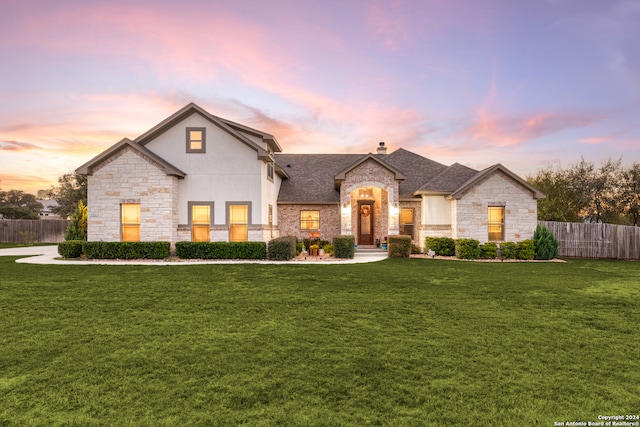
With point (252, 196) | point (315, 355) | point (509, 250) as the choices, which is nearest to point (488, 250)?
point (509, 250)

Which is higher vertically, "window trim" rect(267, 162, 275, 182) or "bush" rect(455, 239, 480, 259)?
"window trim" rect(267, 162, 275, 182)

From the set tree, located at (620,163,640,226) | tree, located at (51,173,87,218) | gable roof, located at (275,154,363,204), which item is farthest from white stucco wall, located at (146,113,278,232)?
tree, located at (51,173,87,218)

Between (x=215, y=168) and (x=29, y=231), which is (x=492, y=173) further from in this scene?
(x=29, y=231)

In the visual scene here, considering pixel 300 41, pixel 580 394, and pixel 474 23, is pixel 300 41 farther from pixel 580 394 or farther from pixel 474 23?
pixel 580 394

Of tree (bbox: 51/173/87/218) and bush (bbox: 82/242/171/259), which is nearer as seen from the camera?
bush (bbox: 82/242/171/259)

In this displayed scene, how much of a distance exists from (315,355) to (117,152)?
17016mm

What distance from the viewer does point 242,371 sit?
428 cm

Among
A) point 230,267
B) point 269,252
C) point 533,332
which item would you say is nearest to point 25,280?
point 230,267

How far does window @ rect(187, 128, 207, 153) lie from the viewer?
17.9 meters

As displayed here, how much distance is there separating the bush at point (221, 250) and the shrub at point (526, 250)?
1391 cm

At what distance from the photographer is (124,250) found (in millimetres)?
16422

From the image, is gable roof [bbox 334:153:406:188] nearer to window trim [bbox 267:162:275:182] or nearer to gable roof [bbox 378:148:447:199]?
gable roof [bbox 378:148:447:199]

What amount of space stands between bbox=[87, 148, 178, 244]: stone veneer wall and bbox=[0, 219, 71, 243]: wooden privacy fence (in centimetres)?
2176

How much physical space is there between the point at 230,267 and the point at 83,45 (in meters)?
13.1
